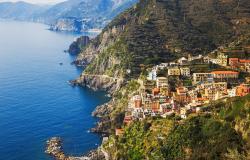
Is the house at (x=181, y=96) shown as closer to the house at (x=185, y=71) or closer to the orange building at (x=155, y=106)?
the orange building at (x=155, y=106)

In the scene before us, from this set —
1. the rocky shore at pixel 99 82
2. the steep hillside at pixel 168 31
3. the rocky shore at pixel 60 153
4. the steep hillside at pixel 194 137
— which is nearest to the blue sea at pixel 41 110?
the rocky shore at pixel 60 153

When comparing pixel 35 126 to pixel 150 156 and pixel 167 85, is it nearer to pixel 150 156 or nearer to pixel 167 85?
pixel 167 85

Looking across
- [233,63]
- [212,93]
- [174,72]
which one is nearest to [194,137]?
[212,93]

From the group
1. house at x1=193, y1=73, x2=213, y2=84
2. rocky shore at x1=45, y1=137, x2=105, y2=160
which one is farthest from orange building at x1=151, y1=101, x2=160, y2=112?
house at x1=193, y1=73, x2=213, y2=84

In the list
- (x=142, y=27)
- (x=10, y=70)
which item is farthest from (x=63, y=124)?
(x=10, y=70)

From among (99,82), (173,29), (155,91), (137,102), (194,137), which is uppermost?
(173,29)

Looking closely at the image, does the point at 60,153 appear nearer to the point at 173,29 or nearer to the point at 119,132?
the point at 119,132
